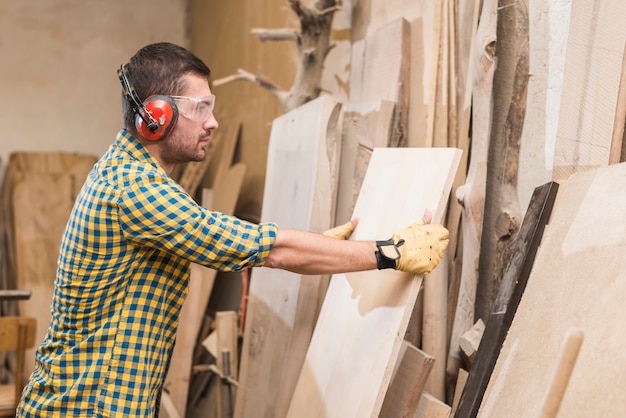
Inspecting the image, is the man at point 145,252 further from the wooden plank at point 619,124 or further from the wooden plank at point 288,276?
the wooden plank at point 288,276

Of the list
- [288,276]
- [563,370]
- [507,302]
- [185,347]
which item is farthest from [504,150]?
[185,347]

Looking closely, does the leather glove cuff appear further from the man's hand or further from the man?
the man's hand

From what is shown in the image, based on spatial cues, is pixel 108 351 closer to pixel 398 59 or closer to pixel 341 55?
pixel 398 59

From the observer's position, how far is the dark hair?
2.00m

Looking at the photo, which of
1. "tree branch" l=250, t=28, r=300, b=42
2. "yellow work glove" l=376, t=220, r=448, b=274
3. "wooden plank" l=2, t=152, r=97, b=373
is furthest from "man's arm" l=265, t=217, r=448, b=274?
"wooden plank" l=2, t=152, r=97, b=373

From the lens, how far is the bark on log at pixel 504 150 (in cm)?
222

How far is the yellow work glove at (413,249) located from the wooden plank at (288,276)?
750 millimetres

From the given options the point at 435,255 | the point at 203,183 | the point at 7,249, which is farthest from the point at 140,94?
the point at 7,249

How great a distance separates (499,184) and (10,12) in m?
4.87

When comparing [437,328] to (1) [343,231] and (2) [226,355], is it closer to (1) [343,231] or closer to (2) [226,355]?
(1) [343,231]

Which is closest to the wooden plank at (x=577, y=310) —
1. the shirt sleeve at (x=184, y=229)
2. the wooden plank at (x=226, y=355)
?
the shirt sleeve at (x=184, y=229)

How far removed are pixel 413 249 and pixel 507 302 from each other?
30cm

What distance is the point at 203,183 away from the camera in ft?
18.3

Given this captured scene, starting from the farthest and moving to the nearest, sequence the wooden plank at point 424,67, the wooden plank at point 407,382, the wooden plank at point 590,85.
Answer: the wooden plank at point 424,67, the wooden plank at point 407,382, the wooden plank at point 590,85
